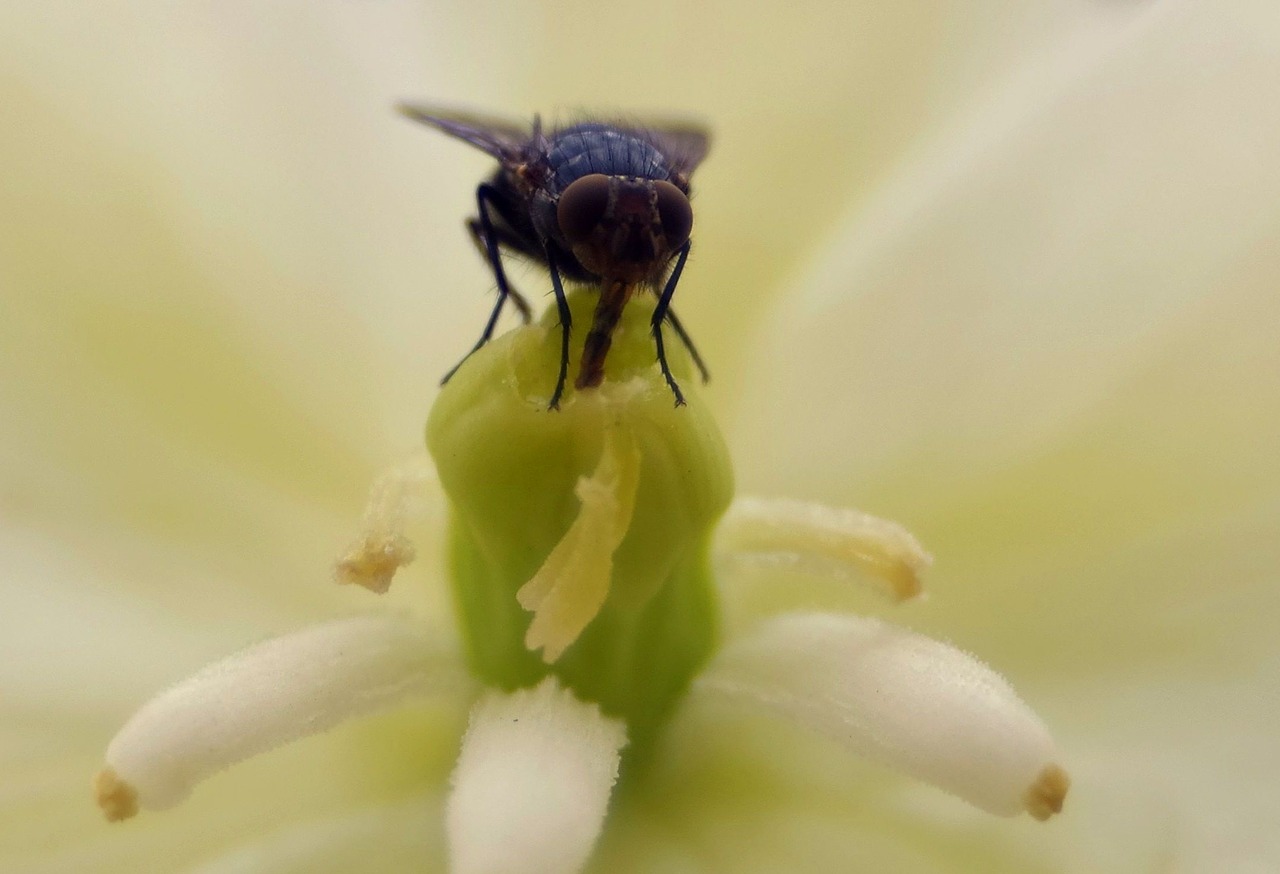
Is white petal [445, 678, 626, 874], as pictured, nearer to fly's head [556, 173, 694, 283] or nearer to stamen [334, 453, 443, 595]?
stamen [334, 453, 443, 595]

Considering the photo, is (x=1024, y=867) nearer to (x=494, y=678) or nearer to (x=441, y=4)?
(x=494, y=678)

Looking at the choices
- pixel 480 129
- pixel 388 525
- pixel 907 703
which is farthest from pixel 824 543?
pixel 480 129

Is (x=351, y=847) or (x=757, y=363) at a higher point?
(x=757, y=363)

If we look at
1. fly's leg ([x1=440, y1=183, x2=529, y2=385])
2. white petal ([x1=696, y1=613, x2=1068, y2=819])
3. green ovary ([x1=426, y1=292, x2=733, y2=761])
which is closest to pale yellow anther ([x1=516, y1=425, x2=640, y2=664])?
green ovary ([x1=426, y1=292, x2=733, y2=761])

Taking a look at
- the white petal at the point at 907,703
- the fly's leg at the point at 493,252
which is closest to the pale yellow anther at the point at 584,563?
the white petal at the point at 907,703

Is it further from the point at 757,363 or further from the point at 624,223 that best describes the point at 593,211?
the point at 757,363

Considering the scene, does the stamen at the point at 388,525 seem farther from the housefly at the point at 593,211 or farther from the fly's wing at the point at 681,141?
the fly's wing at the point at 681,141
